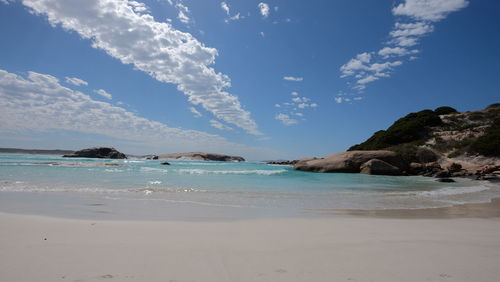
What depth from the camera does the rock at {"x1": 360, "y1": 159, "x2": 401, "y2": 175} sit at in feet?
86.3

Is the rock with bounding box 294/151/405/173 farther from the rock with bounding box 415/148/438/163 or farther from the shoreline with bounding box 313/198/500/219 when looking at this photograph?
the shoreline with bounding box 313/198/500/219

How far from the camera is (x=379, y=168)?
26.4 m

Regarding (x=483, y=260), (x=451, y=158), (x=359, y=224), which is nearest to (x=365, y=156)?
(x=451, y=158)

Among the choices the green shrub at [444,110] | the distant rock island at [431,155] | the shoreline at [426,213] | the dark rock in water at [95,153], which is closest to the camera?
the shoreline at [426,213]

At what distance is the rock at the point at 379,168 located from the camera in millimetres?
26312

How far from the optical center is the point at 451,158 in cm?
3027

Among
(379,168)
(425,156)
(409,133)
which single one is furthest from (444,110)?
(379,168)

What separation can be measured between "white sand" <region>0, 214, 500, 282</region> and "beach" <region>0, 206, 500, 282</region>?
0.01 meters

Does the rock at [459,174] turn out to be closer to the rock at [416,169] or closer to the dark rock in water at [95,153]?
the rock at [416,169]

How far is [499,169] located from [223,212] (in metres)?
27.8

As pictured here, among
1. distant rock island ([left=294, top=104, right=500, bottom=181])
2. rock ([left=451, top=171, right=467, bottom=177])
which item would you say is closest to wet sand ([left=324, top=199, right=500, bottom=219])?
distant rock island ([left=294, top=104, right=500, bottom=181])

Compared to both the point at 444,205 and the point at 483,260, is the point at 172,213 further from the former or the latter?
the point at 444,205

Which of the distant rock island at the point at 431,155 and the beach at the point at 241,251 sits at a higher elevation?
the distant rock island at the point at 431,155

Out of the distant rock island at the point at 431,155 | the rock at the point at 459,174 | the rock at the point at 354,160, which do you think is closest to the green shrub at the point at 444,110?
the distant rock island at the point at 431,155
